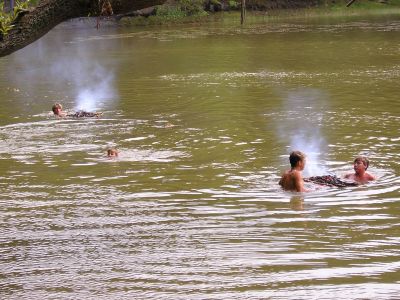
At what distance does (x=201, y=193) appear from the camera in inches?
488

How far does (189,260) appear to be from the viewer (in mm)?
8984

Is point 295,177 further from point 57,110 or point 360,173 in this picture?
point 57,110

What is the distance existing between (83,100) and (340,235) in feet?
52.7

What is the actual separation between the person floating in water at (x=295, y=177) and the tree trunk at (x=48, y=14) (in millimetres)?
6906

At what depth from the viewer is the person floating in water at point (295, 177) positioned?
1200 cm

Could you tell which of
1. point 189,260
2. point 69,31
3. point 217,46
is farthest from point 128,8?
point 69,31

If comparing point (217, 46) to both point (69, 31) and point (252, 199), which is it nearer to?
point (69, 31)

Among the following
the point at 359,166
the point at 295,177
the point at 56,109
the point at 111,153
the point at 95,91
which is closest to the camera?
the point at 295,177

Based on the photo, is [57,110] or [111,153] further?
[57,110]

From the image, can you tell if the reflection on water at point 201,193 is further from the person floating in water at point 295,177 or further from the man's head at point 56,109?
the man's head at point 56,109

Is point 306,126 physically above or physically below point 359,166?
below

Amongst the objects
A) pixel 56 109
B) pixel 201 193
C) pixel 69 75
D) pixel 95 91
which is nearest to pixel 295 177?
pixel 201 193

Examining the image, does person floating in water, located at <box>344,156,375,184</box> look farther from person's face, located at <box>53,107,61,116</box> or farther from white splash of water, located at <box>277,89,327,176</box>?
person's face, located at <box>53,107,61,116</box>

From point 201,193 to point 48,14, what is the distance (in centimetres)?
722
